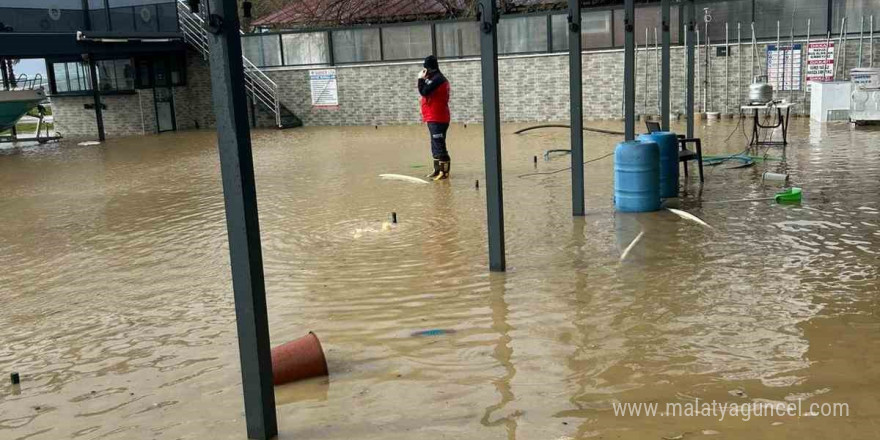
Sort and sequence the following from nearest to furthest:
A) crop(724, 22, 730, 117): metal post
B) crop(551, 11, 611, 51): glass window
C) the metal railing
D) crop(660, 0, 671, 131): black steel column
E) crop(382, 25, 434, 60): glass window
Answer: crop(660, 0, 671, 131): black steel column
crop(724, 22, 730, 117): metal post
crop(551, 11, 611, 51): glass window
crop(382, 25, 434, 60): glass window
the metal railing

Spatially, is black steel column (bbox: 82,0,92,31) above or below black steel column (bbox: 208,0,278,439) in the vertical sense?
above

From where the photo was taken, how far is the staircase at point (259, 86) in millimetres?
25250

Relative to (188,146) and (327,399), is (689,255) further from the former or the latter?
(188,146)

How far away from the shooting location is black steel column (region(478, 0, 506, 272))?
250 inches

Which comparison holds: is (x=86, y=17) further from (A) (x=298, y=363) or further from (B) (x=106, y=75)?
(A) (x=298, y=363)

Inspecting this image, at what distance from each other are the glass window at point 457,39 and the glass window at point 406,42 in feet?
1.13

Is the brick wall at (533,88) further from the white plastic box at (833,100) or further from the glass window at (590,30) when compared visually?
the white plastic box at (833,100)

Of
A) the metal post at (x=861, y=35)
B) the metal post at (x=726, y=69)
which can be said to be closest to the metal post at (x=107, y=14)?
the metal post at (x=726, y=69)

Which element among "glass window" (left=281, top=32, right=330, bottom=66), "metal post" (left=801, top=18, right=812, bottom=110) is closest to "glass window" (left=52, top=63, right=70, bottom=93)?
"glass window" (left=281, top=32, right=330, bottom=66)

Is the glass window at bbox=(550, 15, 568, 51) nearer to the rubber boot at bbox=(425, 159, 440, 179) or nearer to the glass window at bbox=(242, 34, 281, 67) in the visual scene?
the glass window at bbox=(242, 34, 281, 67)

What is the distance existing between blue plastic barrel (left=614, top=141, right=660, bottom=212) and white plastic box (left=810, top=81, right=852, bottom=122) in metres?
10.7

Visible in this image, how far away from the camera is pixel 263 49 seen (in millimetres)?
25750

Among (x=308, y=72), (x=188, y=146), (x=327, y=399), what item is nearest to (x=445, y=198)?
(x=327, y=399)

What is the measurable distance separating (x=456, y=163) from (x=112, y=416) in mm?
10464
